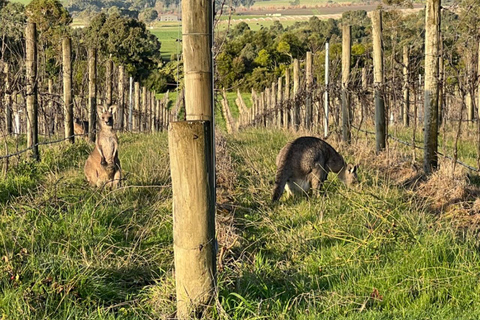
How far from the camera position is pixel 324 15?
89625mm

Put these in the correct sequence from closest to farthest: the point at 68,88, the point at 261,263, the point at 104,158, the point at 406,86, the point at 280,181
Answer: the point at 261,263 → the point at 280,181 → the point at 104,158 → the point at 406,86 → the point at 68,88

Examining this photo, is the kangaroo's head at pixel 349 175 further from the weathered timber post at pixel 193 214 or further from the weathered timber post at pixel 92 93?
the weathered timber post at pixel 92 93

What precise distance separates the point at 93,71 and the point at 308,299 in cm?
1215

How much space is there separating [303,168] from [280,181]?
1.67 feet

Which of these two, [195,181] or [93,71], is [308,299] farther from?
[93,71]

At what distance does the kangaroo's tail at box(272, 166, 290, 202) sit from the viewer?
22.3 feet

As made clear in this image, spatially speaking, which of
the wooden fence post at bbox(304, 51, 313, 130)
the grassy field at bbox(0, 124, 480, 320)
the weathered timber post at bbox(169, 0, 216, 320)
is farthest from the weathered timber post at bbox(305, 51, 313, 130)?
the weathered timber post at bbox(169, 0, 216, 320)

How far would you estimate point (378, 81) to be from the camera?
431 inches

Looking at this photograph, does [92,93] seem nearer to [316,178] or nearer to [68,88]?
[68,88]

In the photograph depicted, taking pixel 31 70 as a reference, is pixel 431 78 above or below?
below

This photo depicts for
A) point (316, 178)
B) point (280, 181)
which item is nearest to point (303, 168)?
point (316, 178)

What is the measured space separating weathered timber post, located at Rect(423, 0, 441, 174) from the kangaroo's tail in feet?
9.74

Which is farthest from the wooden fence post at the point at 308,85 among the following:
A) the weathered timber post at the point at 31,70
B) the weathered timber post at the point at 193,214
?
the weathered timber post at the point at 193,214

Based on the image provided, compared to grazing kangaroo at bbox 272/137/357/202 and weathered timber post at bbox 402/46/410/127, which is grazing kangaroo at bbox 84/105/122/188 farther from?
weathered timber post at bbox 402/46/410/127
